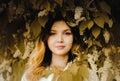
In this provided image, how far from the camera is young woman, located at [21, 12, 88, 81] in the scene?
2738mm

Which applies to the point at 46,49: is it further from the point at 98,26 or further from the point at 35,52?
the point at 98,26

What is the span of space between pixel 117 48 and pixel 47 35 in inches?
18.8

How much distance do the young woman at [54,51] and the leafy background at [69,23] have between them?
0.06 metres

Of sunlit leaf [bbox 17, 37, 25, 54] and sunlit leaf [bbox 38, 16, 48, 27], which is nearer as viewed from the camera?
sunlit leaf [bbox 38, 16, 48, 27]

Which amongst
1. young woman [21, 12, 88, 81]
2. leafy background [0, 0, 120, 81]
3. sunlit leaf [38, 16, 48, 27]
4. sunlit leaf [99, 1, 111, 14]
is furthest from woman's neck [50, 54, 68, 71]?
sunlit leaf [99, 1, 111, 14]

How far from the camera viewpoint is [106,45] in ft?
9.21

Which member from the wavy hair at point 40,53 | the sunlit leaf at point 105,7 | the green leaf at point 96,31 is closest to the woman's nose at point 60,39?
the wavy hair at point 40,53

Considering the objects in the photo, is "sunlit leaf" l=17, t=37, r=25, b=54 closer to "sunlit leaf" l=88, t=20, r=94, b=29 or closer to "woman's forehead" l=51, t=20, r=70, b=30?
"woman's forehead" l=51, t=20, r=70, b=30

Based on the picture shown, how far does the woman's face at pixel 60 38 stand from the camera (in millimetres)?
2724

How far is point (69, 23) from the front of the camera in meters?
2.73

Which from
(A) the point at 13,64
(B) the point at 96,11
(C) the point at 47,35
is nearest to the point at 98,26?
(B) the point at 96,11

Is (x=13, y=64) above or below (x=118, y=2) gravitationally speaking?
below

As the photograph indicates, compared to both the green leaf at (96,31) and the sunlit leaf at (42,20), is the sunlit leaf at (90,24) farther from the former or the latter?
the sunlit leaf at (42,20)

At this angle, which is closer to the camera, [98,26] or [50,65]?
[98,26]
